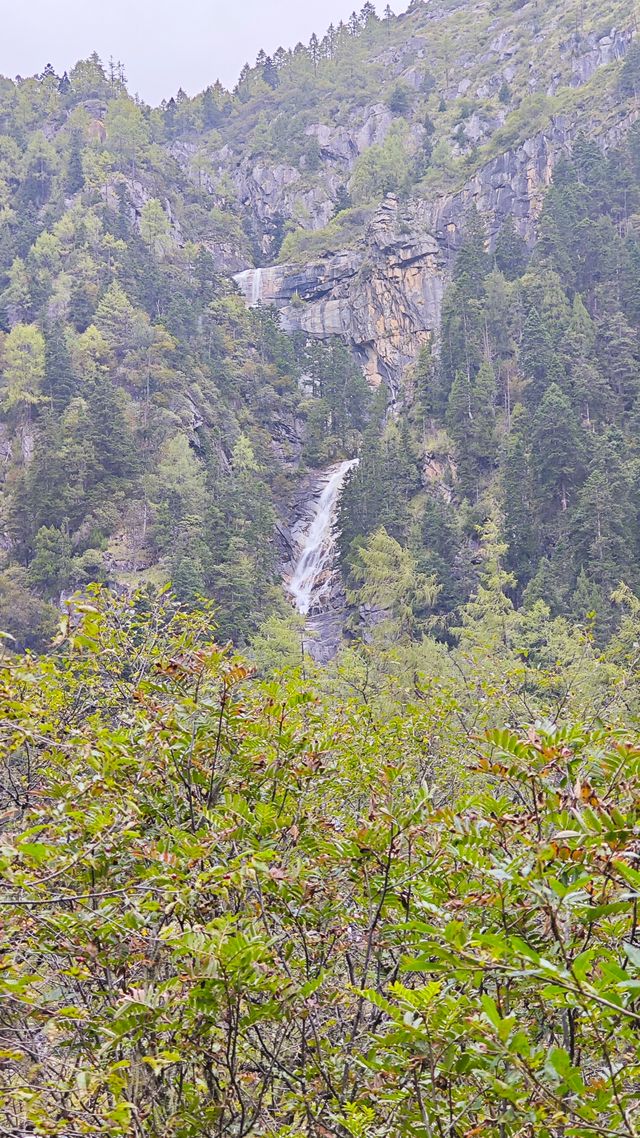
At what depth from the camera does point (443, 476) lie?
4109 centimetres

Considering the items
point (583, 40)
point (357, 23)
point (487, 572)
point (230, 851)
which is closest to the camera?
point (230, 851)

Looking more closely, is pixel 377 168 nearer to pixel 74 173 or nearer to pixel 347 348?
pixel 347 348

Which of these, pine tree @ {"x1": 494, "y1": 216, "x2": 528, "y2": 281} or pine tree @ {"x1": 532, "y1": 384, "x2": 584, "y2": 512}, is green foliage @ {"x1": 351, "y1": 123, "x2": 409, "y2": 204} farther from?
pine tree @ {"x1": 532, "y1": 384, "x2": 584, "y2": 512}

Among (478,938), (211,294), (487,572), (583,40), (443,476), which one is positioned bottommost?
(487,572)

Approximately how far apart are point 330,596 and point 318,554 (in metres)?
4.06

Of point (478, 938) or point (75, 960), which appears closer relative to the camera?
point (478, 938)

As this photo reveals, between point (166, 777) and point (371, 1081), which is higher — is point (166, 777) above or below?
above

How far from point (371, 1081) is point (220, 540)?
3295 cm

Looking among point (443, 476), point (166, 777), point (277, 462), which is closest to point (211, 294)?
point (277, 462)

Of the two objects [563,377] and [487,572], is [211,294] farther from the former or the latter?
[487,572]

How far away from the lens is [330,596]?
123 feet

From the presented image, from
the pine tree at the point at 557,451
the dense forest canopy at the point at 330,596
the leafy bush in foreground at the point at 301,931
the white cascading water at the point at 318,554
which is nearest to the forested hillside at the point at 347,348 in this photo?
the pine tree at the point at 557,451

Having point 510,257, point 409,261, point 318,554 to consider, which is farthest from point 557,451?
point 409,261

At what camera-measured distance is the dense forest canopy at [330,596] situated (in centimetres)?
236
